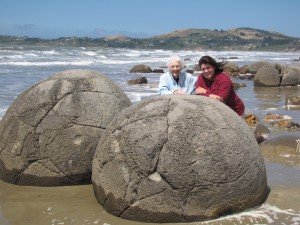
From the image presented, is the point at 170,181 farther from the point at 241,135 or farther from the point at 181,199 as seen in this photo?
the point at 241,135

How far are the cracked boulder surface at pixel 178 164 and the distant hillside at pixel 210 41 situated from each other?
99765 mm

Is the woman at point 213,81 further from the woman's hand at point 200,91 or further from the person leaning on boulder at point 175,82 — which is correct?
the person leaning on boulder at point 175,82

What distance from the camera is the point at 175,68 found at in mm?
5691

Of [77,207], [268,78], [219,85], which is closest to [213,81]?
[219,85]

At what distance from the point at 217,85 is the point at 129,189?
1842mm

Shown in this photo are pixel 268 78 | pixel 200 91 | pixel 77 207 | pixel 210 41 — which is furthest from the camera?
pixel 210 41

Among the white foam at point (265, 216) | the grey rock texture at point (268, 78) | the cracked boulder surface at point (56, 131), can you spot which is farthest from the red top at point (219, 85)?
the grey rock texture at point (268, 78)

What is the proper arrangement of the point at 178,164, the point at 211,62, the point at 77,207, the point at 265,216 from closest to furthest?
the point at 178,164 < the point at 265,216 < the point at 77,207 < the point at 211,62

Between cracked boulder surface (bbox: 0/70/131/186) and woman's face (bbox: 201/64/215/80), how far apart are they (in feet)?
4.10

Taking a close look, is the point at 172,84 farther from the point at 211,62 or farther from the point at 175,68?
the point at 211,62

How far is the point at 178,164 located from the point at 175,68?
1551 millimetres

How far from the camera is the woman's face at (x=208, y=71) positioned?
18.6 feet

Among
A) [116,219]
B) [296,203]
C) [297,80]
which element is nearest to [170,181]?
[116,219]

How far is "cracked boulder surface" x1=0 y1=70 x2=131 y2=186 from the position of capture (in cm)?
579
